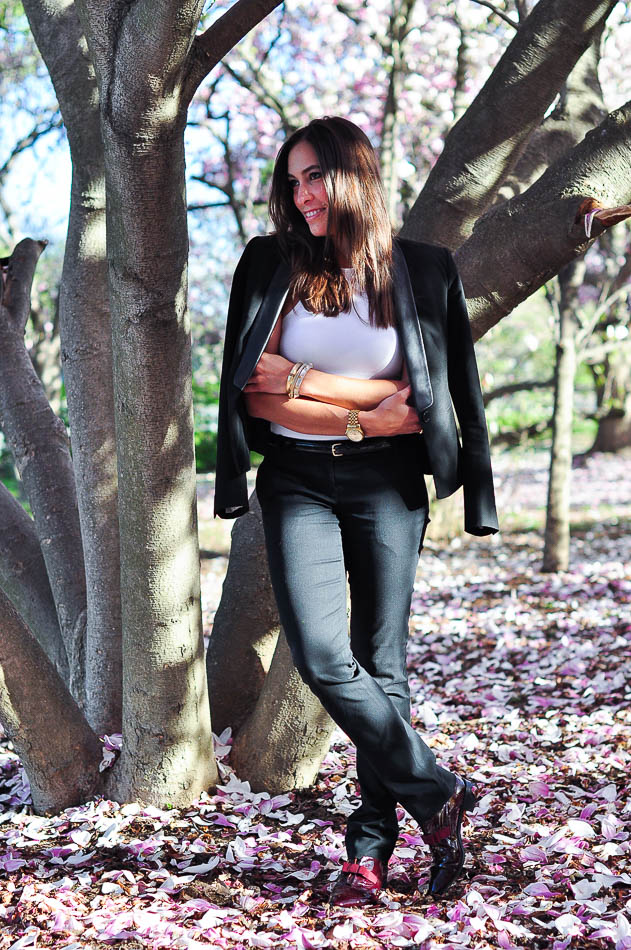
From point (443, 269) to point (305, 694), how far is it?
127 centimetres

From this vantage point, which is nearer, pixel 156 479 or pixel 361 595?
pixel 361 595

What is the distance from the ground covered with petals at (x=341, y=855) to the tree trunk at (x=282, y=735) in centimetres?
6

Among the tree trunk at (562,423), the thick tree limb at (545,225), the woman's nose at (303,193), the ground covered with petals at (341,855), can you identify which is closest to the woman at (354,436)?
the woman's nose at (303,193)

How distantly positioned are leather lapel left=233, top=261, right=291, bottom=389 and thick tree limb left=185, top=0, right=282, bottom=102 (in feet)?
1.46

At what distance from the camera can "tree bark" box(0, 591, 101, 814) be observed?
7.77 ft

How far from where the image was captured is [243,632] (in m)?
2.87

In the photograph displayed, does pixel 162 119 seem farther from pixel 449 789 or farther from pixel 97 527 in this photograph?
pixel 449 789

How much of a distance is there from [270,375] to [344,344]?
0.60 ft

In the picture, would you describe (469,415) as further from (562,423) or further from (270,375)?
(562,423)

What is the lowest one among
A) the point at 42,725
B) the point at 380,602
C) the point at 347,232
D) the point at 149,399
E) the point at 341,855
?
the point at 341,855

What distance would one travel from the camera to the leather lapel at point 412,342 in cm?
196

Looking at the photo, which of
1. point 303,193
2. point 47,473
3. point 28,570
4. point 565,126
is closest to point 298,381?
point 303,193

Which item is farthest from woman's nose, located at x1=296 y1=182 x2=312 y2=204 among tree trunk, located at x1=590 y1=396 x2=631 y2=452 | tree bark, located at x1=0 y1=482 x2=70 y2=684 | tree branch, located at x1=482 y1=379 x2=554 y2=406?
tree trunk, located at x1=590 y1=396 x2=631 y2=452

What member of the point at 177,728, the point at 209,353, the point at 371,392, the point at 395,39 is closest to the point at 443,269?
the point at 371,392
